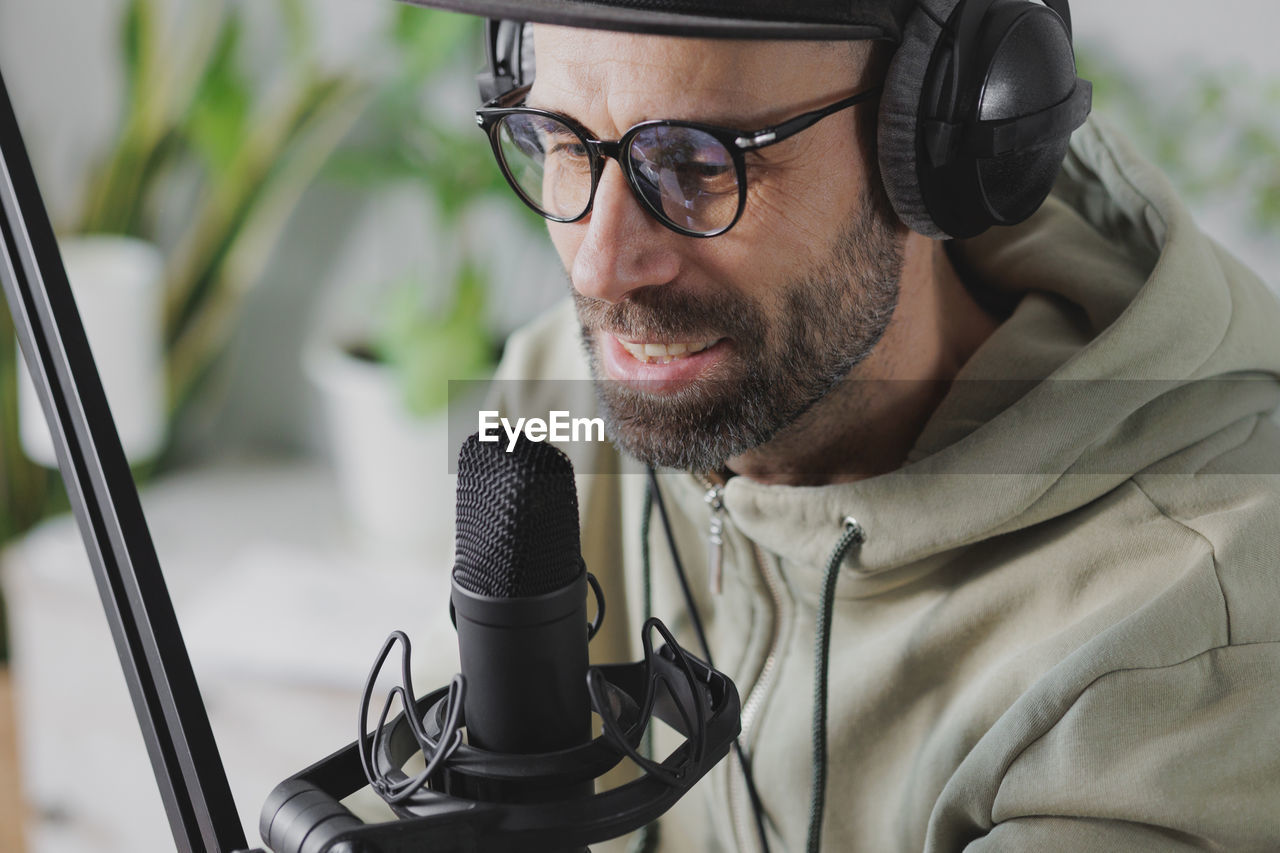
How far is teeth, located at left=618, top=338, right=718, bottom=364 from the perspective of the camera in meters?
0.89

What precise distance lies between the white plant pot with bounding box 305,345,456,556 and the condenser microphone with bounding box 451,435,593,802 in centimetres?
138

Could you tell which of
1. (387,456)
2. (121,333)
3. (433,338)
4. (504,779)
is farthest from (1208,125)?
(121,333)

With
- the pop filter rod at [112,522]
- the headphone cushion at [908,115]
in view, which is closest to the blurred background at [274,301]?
the headphone cushion at [908,115]

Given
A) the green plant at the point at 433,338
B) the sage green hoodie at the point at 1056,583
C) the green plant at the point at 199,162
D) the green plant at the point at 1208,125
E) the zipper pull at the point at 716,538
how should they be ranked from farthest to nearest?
the green plant at the point at 199,162
the green plant at the point at 433,338
the green plant at the point at 1208,125
the zipper pull at the point at 716,538
the sage green hoodie at the point at 1056,583

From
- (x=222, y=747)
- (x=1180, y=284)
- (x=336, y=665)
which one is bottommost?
(x=222, y=747)

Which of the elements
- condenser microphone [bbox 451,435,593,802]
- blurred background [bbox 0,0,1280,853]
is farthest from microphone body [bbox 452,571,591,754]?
blurred background [bbox 0,0,1280,853]

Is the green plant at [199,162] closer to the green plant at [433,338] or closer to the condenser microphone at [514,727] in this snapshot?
the green plant at [433,338]

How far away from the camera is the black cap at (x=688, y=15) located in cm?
66

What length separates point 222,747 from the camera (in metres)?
1.75

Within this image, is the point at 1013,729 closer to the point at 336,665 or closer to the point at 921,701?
the point at 921,701

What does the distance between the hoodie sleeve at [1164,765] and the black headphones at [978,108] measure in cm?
32

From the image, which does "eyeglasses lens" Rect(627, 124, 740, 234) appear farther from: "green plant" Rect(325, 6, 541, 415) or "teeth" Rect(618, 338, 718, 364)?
"green plant" Rect(325, 6, 541, 415)

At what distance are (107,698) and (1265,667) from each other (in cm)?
164

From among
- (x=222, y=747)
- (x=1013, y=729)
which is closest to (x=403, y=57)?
(x=222, y=747)
